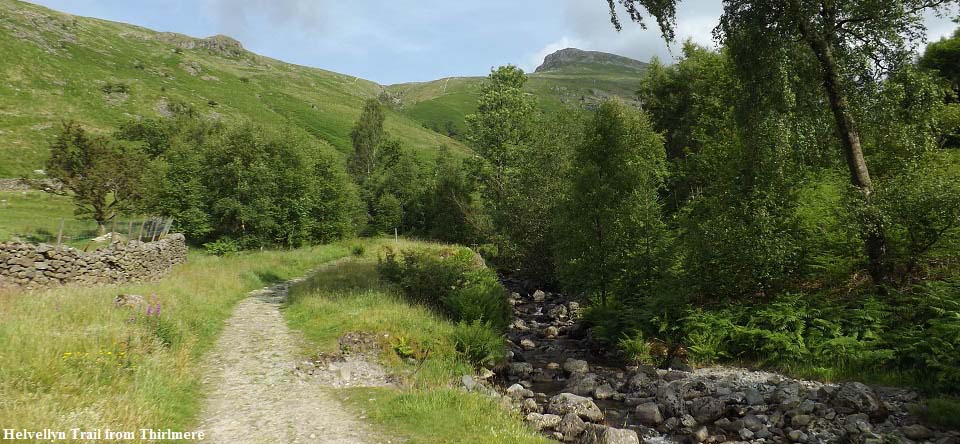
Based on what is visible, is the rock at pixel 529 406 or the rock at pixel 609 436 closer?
the rock at pixel 609 436

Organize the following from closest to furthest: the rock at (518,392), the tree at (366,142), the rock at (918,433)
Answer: the rock at (918,433), the rock at (518,392), the tree at (366,142)

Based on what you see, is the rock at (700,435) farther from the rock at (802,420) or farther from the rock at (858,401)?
the rock at (858,401)

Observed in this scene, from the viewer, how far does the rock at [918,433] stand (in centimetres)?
876

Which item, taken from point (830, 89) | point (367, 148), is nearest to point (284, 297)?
point (830, 89)

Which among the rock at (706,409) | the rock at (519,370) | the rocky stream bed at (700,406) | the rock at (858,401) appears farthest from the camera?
the rock at (519,370)

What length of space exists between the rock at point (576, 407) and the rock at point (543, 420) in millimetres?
551

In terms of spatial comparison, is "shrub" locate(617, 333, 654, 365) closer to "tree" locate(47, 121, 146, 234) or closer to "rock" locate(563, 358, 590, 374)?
"rock" locate(563, 358, 590, 374)

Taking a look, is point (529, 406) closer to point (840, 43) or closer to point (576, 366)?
point (576, 366)

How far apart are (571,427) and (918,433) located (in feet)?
22.4

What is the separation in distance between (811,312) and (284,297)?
21253 millimetres

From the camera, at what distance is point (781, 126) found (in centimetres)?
A: 1413

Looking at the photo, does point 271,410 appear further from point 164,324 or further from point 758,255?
point 758,255

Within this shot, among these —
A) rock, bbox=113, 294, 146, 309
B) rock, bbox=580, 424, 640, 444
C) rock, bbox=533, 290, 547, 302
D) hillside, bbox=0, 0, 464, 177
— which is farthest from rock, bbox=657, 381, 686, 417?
hillside, bbox=0, 0, 464, 177

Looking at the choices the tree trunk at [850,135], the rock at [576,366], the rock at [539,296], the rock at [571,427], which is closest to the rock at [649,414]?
the rock at [571,427]
